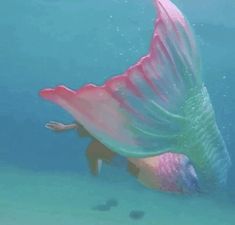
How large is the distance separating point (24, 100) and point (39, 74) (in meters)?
0.16

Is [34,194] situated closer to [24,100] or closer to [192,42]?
[24,100]

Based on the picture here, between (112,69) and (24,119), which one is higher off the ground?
(112,69)

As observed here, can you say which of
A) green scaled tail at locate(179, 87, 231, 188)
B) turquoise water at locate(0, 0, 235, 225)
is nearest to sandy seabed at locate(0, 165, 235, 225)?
turquoise water at locate(0, 0, 235, 225)

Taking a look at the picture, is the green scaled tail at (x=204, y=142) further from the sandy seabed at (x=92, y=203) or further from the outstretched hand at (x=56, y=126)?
the outstretched hand at (x=56, y=126)

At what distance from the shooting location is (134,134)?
327 centimetres

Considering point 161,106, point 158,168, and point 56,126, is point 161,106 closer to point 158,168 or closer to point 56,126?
point 158,168

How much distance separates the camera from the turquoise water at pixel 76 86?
3.24m

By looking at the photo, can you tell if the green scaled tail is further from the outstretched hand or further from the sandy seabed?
the outstretched hand

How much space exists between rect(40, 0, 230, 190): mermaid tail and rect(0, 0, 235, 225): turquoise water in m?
0.06

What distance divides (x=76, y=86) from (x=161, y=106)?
1.45 ft

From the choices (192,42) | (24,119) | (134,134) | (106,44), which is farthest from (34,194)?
(192,42)

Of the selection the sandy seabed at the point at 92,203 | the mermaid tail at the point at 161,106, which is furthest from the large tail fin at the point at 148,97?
the sandy seabed at the point at 92,203

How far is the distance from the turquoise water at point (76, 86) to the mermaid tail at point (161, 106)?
0.18ft

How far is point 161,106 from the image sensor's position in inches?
127
